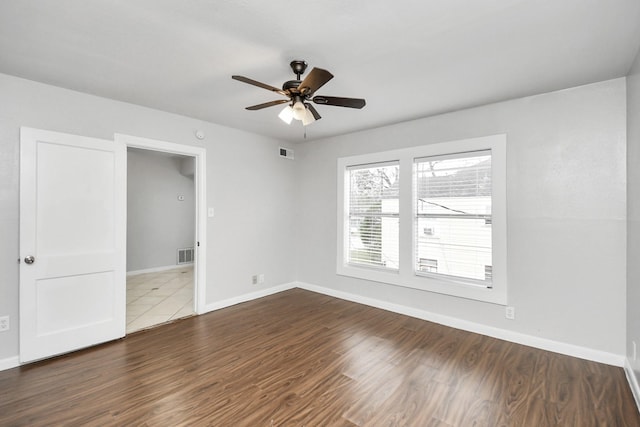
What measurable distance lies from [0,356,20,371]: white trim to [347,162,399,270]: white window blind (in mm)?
3773

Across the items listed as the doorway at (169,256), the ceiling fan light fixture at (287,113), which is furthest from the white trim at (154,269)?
the ceiling fan light fixture at (287,113)

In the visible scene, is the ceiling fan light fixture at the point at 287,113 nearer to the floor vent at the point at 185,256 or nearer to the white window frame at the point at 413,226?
the white window frame at the point at 413,226

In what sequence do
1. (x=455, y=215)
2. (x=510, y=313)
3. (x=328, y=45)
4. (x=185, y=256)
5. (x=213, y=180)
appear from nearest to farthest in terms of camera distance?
(x=328, y=45), (x=510, y=313), (x=455, y=215), (x=213, y=180), (x=185, y=256)

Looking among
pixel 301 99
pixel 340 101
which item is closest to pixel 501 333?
pixel 340 101

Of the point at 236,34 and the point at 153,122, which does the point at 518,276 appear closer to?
the point at 236,34

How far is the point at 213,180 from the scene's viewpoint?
13.1 feet

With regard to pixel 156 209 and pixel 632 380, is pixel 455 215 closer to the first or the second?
pixel 632 380

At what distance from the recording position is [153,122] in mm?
3418

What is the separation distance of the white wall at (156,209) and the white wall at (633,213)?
22.5 ft

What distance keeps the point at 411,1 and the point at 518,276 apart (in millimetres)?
2816

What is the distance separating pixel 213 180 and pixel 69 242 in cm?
170

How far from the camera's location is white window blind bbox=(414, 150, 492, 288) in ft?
10.8

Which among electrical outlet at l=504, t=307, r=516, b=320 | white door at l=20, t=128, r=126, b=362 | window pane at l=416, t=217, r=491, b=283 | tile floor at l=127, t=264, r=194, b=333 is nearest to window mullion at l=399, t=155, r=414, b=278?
window pane at l=416, t=217, r=491, b=283

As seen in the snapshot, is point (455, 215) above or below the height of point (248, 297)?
above
